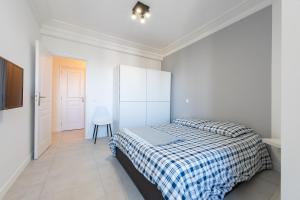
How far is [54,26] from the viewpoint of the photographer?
293cm

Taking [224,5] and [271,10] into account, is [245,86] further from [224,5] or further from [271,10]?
[224,5]

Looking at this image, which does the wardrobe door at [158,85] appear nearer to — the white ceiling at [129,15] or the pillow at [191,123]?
the white ceiling at [129,15]

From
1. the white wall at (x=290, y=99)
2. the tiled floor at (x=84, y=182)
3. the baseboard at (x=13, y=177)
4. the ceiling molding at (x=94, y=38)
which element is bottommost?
the tiled floor at (x=84, y=182)

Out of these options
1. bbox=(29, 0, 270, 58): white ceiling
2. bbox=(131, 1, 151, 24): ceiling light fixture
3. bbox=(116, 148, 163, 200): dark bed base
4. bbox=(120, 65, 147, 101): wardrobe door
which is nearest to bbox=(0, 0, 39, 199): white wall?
bbox=(29, 0, 270, 58): white ceiling

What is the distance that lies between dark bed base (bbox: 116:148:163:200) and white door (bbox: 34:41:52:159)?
1.60 m

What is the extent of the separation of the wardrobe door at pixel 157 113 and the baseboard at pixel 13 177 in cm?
250

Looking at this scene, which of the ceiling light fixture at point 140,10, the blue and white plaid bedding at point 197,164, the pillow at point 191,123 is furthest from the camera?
the pillow at point 191,123

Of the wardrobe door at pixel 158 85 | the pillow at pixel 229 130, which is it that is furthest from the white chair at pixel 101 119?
the pillow at pixel 229 130

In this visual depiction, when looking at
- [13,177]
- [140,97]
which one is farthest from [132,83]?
[13,177]

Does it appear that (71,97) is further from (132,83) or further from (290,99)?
(290,99)

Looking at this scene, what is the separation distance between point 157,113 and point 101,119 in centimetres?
153

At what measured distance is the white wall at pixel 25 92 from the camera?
148 cm

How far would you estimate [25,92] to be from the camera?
6.86 feet

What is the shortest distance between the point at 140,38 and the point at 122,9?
3.73 feet
